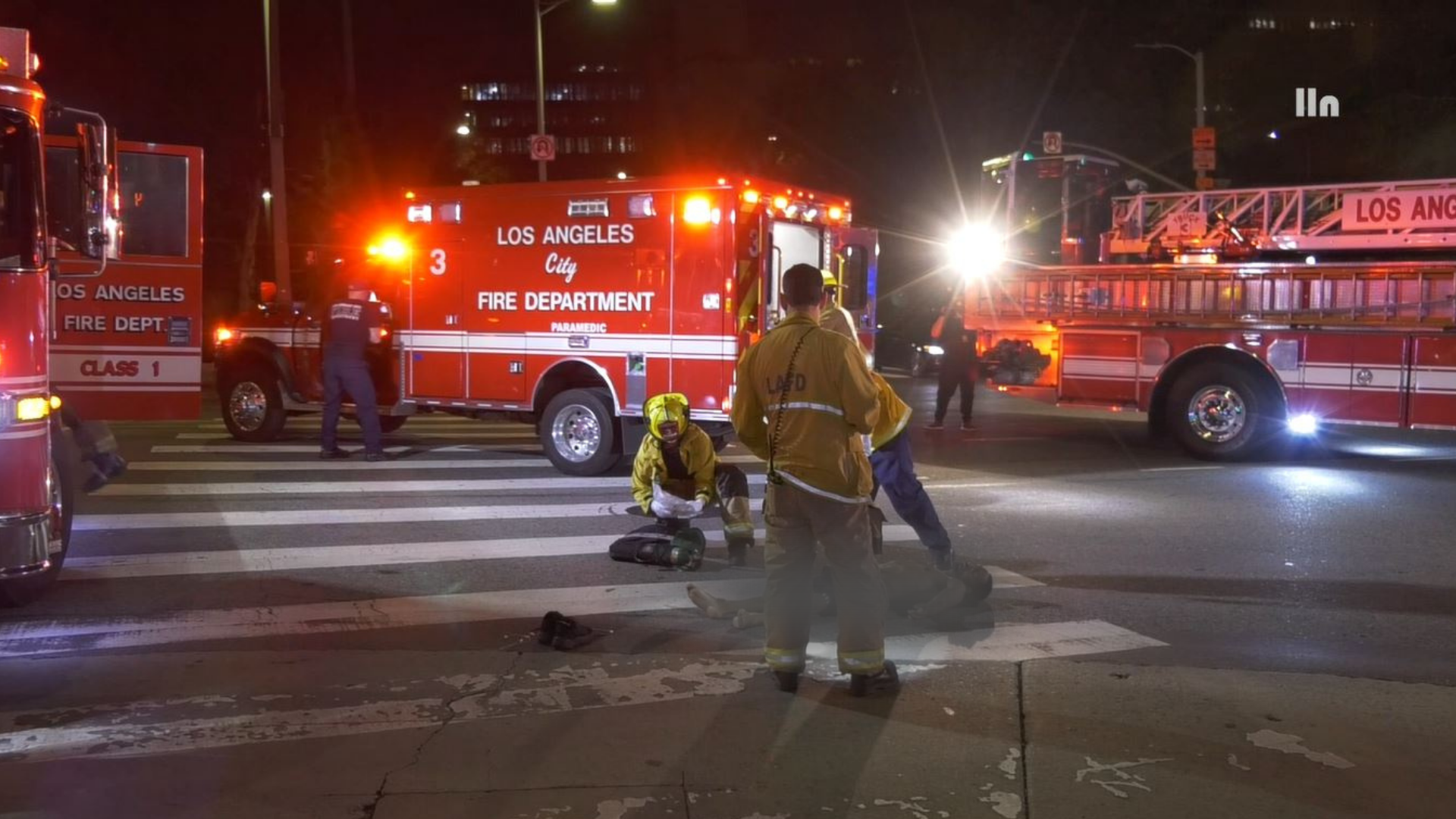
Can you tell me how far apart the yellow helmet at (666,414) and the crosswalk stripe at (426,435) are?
7.06 meters

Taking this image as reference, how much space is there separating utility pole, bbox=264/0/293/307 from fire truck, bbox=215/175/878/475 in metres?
8.68

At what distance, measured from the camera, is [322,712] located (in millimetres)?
5258

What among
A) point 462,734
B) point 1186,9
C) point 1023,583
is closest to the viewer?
point 462,734

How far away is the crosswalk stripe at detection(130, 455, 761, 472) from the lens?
39.0ft

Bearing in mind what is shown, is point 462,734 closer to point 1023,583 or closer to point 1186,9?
point 1023,583

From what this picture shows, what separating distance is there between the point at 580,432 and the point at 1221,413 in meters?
6.40

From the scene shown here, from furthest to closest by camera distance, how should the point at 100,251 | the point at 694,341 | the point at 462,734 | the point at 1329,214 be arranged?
the point at 1329,214 < the point at 694,341 < the point at 100,251 < the point at 462,734

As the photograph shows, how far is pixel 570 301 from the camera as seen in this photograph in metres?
11.9

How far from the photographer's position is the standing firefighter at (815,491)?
5.29 meters

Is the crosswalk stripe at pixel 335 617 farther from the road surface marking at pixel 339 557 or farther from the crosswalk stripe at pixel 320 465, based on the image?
the crosswalk stripe at pixel 320 465

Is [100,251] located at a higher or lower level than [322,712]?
higher

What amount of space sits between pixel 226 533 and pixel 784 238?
545cm

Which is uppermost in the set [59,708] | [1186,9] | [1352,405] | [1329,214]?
[1186,9]

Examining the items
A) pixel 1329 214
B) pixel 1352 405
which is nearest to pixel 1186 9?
pixel 1329 214
